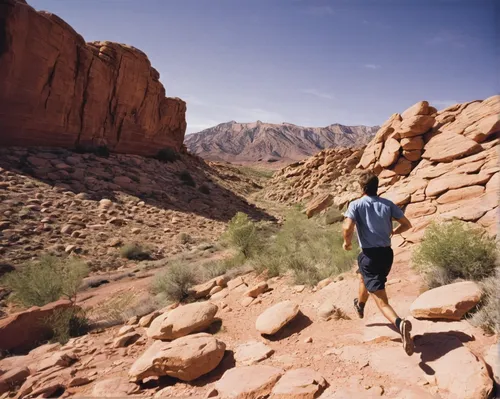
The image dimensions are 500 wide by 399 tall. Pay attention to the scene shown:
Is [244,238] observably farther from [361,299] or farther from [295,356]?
[295,356]

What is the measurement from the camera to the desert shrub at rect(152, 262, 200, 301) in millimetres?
6660

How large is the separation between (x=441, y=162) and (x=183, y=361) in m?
8.78

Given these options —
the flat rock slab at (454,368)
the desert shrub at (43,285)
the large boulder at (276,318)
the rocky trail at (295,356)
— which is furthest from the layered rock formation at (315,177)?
the flat rock slab at (454,368)

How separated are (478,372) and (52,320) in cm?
646

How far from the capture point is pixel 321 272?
5879 mm

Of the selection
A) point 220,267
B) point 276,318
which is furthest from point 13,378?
point 220,267

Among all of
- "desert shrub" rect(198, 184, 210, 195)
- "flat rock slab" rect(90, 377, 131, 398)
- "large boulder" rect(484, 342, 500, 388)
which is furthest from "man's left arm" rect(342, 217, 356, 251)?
"desert shrub" rect(198, 184, 210, 195)

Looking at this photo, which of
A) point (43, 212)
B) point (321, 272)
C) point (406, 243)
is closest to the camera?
point (321, 272)

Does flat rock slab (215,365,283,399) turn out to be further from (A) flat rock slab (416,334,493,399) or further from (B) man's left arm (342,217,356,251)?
(B) man's left arm (342,217,356,251)

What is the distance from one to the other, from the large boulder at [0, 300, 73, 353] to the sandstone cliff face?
52.8 feet

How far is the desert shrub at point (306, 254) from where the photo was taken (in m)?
5.89

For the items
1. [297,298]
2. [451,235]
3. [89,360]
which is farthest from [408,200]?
[89,360]

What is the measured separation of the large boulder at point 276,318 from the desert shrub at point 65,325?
3.66 meters

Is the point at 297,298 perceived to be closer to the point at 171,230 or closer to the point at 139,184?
the point at 171,230
